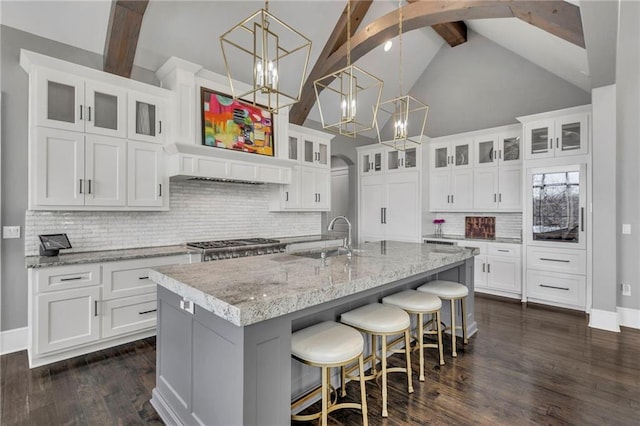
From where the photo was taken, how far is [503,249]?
4.93 metres

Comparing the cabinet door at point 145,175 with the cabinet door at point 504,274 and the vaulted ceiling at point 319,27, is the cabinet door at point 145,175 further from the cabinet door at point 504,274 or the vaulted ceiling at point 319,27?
the cabinet door at point 504,274

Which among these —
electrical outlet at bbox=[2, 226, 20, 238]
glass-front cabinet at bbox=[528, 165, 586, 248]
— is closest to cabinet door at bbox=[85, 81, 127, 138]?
electrical outlet at bbox=[2, 226, 20, 238]

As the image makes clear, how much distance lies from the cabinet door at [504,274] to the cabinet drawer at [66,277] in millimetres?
5221

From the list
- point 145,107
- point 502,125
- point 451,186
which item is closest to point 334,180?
point 451,186

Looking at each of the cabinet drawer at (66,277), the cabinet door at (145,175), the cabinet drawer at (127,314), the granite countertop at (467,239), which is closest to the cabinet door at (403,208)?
the granite countertop at (467,239)

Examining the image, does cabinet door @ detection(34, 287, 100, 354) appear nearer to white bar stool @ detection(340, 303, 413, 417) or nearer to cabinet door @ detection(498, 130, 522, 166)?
white bar stool @ detection(340, 303, 413, 417)

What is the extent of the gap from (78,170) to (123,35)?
1.44 meters

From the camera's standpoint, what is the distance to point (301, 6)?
425 cm

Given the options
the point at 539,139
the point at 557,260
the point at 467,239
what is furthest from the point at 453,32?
the point at 557,260

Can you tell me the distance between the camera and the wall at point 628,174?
382 centimetres

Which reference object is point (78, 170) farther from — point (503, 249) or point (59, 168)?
point (503, 249)

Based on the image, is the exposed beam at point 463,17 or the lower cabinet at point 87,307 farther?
the exposed beam at point 463,17

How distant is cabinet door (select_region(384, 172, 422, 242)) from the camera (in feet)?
19.3

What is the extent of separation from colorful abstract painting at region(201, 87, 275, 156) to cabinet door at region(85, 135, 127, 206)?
90 cm
